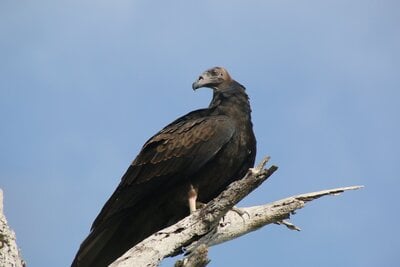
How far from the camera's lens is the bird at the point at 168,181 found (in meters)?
8.20

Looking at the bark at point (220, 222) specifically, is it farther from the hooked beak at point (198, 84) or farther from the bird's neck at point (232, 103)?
the hooked beak at point (198, 84)

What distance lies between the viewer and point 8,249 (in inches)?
247

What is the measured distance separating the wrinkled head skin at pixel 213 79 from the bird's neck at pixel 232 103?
0.17 metres

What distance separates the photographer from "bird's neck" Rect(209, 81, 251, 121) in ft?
29.4

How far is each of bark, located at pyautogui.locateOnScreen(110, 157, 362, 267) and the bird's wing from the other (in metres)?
0.84

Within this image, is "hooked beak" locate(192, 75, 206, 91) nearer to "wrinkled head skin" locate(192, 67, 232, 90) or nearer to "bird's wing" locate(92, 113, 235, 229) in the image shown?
"wrinkled head skin" locate(192, 67, 232, 90)

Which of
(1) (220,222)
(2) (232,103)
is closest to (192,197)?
(1) (220,222)

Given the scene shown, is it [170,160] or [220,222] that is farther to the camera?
[170,160]

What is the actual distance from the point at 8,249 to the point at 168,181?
243cm

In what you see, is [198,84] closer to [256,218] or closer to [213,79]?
[213,79]

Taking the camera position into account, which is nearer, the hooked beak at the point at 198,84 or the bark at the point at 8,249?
the bark at the point at 8,249

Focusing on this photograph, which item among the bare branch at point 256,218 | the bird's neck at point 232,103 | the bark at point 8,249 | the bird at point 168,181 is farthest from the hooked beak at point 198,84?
the bark at point 8,249

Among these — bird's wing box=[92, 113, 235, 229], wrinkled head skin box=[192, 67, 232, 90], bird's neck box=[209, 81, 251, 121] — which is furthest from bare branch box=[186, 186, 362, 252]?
wrinkled head skin box=[192, 67, 232, 90]

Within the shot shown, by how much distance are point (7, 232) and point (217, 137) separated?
2805 mm
